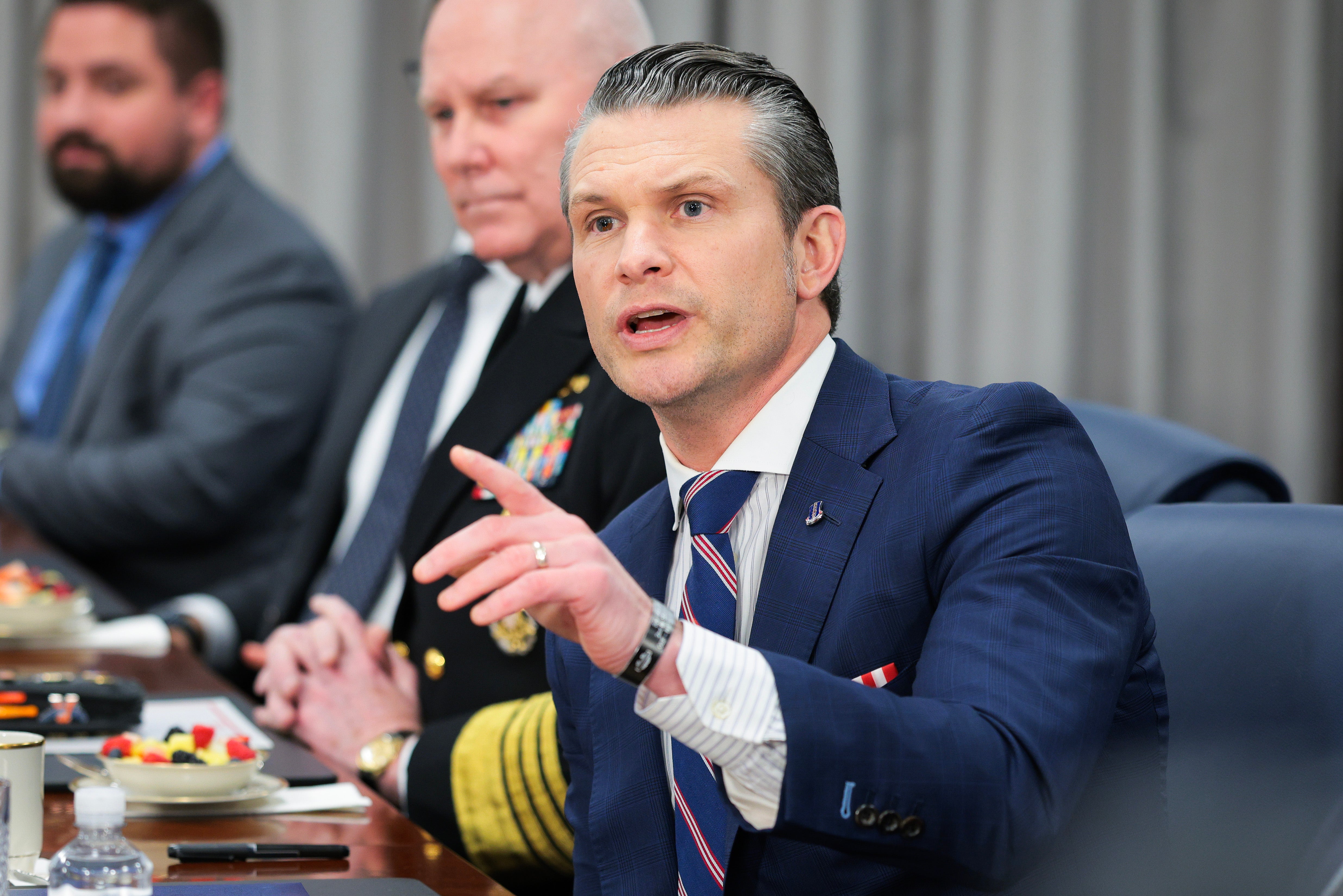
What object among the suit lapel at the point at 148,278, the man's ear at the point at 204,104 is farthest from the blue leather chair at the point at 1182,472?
the man's ear at the point at 204,104

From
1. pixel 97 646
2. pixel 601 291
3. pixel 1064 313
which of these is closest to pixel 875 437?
pixel 601 291

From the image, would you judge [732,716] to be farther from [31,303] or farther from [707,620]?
[31,303]

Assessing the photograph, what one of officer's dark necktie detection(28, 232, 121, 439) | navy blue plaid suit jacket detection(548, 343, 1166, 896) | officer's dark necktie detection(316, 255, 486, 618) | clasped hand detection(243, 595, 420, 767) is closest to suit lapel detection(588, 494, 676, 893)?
navy blue plaid suit jacket detection(548, 343, 1166, 896)

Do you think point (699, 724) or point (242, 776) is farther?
point (242, 776)

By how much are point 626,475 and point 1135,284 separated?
2.82 meters

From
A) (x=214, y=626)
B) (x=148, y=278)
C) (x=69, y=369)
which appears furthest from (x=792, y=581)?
(x=69, y=369)

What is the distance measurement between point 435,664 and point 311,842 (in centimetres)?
60

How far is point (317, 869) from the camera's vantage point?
1098 millimetres

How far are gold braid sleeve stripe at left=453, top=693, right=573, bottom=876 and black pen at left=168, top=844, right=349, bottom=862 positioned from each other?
0.35 meters

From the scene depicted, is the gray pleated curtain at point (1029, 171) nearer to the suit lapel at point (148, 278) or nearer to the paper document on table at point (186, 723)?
→ the suit lapel at point (148, 278)

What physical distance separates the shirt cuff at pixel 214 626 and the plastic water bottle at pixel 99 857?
1.77 metres

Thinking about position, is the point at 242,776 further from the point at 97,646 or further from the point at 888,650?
the point at 97,646

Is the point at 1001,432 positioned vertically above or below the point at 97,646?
above

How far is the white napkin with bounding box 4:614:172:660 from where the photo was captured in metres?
2.02
